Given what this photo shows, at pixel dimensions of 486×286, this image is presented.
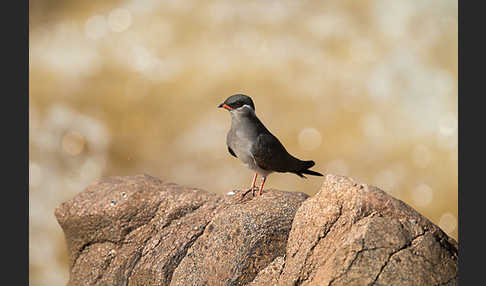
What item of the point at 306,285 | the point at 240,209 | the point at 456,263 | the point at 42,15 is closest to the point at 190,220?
the point at 240,209

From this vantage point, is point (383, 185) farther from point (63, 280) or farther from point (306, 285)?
point (63, 280)

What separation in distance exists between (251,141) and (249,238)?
3.84 ft

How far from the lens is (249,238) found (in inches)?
234

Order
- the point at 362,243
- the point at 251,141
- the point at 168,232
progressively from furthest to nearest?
the point at 168,232
the point at 251,141
the point at 362,243

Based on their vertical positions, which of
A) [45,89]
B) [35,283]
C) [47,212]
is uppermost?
[45,89]

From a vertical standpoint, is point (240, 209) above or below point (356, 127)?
below

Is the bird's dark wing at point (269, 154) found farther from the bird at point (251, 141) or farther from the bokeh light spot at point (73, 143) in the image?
the bokeh light spot at point (73, 143)

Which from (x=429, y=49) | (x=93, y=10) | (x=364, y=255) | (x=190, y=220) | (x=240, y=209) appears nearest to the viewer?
(x=364, y=255)

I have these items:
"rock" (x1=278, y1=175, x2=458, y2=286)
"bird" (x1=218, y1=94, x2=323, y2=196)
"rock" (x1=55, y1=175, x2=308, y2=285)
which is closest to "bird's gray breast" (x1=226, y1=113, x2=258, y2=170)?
"bird" (x1=218, y1=94, x2=323, y2=196)

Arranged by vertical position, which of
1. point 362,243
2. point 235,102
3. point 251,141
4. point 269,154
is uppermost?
point 235,102

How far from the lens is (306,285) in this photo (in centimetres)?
510

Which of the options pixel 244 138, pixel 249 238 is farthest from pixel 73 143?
pixel 249 238

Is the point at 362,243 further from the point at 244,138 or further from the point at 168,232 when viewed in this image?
the point at 168,232

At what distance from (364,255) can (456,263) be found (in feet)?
2.91
